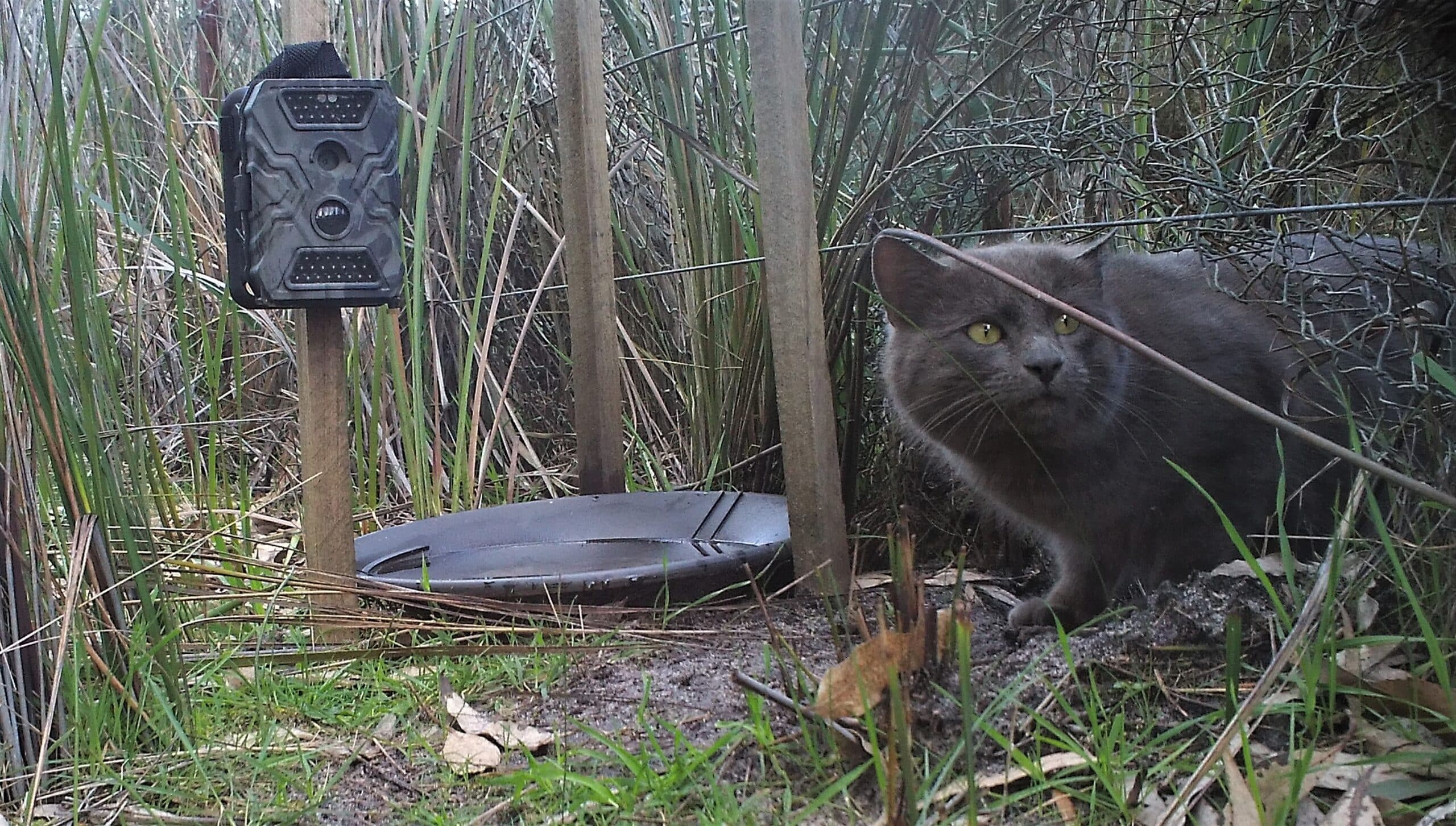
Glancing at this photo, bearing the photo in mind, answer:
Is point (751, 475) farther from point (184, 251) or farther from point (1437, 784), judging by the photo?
point (184, 251)

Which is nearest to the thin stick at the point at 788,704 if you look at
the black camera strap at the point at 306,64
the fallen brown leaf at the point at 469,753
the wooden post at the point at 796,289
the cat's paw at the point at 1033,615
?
the fallen brown leaf at the point at 469,753

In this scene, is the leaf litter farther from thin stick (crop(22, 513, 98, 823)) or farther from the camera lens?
the camera lens

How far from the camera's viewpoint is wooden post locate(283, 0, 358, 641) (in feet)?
6.86

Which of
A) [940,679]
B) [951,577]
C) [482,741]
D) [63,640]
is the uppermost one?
[63,640]

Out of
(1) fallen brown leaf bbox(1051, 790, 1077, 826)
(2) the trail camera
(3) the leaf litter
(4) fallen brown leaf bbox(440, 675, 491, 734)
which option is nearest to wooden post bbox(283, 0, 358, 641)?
(2) the trail camera

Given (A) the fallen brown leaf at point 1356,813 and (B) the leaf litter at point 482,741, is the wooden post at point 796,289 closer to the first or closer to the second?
(B) the leaf litter at point 482,741

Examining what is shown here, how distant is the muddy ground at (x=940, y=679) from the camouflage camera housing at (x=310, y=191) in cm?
80

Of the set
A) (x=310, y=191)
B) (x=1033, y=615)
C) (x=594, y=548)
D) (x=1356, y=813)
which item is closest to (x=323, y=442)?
(x=310, y=191)

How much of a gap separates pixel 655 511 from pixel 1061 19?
4.57 ft

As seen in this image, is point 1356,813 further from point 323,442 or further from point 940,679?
point 323,442

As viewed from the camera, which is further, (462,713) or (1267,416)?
(462,713)

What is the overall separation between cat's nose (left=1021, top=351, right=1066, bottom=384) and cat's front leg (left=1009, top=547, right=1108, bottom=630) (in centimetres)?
39

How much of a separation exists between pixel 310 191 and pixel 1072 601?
5.18 feet

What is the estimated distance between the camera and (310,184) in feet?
6.51
